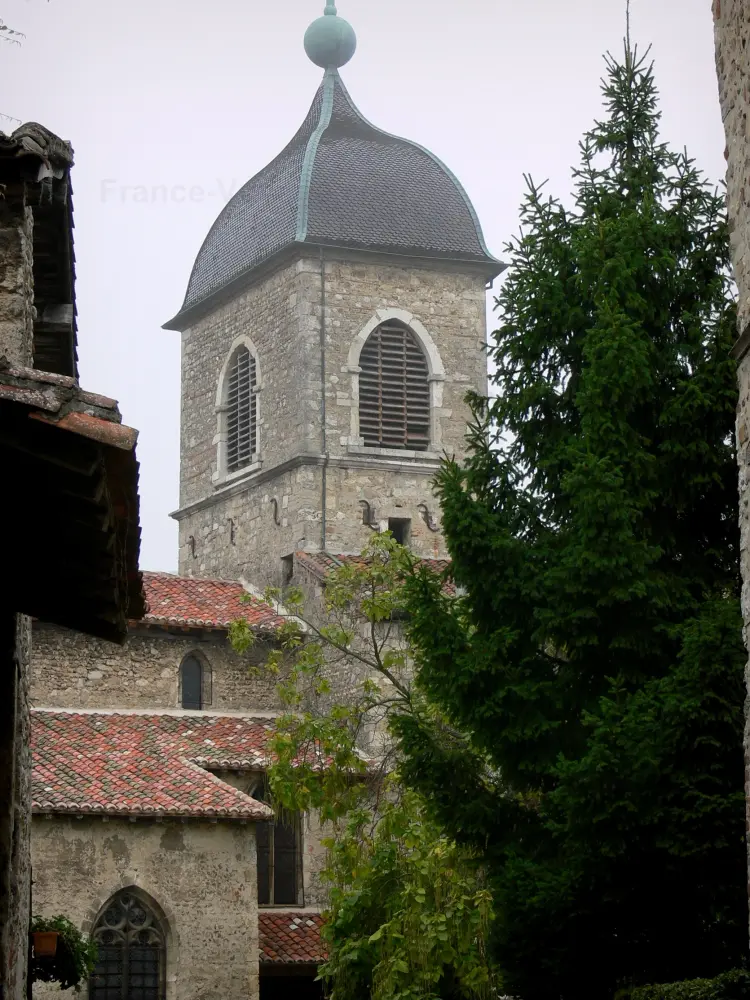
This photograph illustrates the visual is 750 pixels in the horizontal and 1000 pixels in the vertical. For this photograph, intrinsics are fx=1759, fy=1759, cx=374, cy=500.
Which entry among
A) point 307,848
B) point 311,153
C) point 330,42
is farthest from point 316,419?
point 330,42

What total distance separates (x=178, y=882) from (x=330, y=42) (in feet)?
65.1

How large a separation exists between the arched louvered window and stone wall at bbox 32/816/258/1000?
1017 centimetres

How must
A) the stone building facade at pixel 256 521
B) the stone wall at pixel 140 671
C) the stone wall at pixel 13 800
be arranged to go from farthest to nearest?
the stone wall at pixel 140 671 → the stone building facade at pixel 256 521 → the stone wall at pixel 13 800

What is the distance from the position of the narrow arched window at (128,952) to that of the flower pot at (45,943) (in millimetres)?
9779

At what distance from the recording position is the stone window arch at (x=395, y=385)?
1270 inches

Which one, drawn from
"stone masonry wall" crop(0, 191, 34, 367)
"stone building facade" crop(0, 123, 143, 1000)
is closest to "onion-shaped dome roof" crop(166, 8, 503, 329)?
"stone building facade" crop(0, 123, 143, 1000)

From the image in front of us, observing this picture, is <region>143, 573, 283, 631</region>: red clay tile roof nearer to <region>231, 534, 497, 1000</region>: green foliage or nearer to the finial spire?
<region>231, 534, 497, 1000</region>: green foliage

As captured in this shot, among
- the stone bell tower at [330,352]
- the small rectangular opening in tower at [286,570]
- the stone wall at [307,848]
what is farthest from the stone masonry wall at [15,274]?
the small rectangular opening in tower at [286,570]

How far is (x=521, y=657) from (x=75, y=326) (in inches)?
182

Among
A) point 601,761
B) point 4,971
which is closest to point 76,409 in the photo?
point 4,971

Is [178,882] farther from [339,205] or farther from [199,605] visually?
[339,205]

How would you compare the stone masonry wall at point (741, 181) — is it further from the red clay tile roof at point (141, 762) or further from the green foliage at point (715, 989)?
the red clay tile roof at point (141, 762)

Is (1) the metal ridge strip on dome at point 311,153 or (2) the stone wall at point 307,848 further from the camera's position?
(1) the metal ridge strip on dome at point 311,153

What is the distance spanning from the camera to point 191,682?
2789 centimetres
